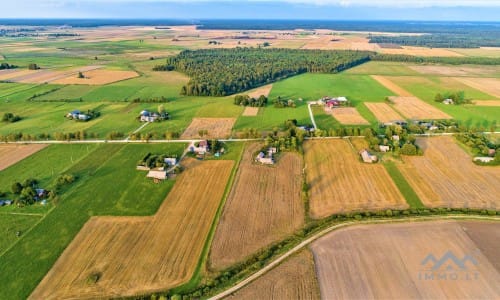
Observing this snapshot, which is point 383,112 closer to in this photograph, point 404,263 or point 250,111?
point 250,111

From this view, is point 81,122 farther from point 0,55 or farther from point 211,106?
point 0,55

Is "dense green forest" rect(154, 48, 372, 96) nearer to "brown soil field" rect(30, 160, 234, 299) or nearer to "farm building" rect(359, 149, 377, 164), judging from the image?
"farm building" rect(359, 149, 377, 164)

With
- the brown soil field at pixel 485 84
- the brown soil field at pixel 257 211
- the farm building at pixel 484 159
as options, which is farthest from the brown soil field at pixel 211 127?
the brown soil field at pixel 485 84

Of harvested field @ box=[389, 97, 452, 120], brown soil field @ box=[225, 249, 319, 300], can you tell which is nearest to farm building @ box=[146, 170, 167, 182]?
brown soil field @ box=[225, 249, 319, 300]

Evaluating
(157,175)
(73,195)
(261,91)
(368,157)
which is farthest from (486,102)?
(73,195)

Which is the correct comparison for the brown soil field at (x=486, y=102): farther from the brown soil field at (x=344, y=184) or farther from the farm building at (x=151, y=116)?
the farm building at (x=151, y=116)

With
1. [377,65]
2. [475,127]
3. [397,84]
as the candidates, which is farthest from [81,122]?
[377,65]

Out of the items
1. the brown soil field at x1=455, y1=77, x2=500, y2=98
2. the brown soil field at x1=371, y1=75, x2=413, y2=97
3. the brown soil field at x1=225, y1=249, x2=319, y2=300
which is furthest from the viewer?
the brown soil field at x1=455, y1=77, x2=500, y2=98
